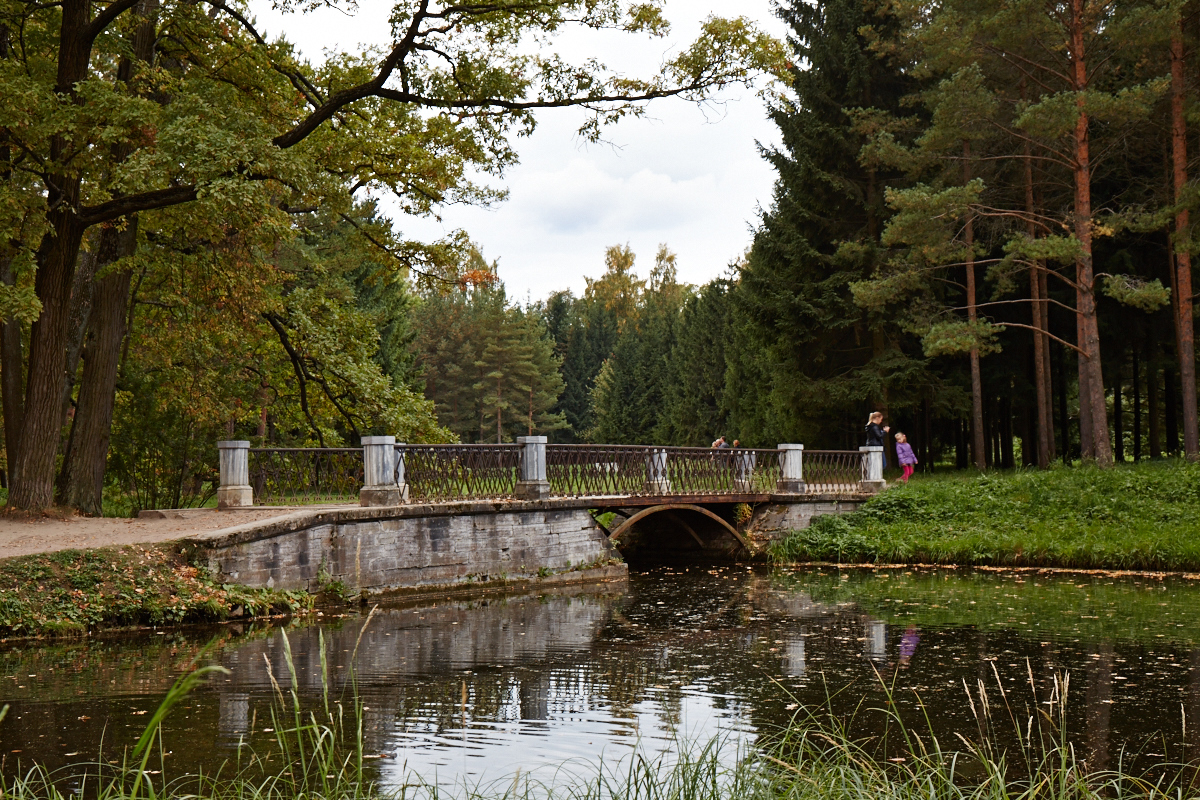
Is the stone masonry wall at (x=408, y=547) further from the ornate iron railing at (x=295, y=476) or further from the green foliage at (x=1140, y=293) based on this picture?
the green foliage at (x=1140, y=293)

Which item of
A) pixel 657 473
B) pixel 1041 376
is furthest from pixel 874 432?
pixel 657 473

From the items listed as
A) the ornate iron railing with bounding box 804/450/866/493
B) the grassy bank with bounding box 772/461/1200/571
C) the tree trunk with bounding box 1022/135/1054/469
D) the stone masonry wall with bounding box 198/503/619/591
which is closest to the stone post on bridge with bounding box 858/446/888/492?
the ornate iron railing with bounding box 804/450/866/493

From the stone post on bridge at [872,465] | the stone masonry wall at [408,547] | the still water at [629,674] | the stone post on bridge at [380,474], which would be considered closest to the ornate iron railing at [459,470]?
the stone post on bridge at [380,474]

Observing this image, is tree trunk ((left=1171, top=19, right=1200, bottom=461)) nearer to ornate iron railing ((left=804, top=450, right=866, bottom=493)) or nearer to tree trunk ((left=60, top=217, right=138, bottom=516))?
ornate iron railing ((left=804, top=450, right=866, bottom=493))

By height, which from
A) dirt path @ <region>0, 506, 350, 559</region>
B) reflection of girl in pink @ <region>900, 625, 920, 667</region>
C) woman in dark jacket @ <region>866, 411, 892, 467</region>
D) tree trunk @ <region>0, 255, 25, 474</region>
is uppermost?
tree trunk @ <region>0, 255, 25, 474</region>

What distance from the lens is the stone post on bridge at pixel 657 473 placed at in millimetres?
19984

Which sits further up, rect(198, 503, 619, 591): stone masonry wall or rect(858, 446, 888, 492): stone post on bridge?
rect(858, 446, 888, 492): stone post on bridge

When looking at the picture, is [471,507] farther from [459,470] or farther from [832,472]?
[832,472]

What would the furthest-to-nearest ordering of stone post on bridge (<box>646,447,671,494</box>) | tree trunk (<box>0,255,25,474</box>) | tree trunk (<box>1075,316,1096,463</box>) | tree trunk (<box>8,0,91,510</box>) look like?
1. tree trunk (<box>1075,316,1096,463</box>)
2. stone post on bridge (<box>646,447,671,494</box>)
3. tree trunk (<box>0,255,25,474</box>)
4. tree trunk (<box>8,0,91,510</box>)

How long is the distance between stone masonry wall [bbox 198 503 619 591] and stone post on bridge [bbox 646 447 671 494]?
156cm

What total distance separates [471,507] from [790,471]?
27.5 feet

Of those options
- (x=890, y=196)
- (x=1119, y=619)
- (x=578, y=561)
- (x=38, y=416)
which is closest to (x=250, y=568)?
(x=38, y=416)

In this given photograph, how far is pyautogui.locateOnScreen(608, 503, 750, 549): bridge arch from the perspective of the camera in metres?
19.4

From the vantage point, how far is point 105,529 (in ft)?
47.9
